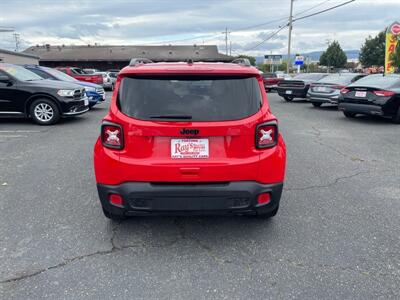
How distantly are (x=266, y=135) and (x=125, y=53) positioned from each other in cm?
5373

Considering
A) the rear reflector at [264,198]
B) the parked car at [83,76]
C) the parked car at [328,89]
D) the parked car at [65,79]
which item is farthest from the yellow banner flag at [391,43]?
the rear reflector at [264,198]

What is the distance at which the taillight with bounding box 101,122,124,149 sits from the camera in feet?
9.81

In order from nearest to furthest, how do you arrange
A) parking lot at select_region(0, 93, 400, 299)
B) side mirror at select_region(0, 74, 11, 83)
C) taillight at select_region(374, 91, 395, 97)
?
1. parking lot at select_region(0, 93, 400, 299)
2. side mirror at select_region(0, 74, 11, 83)
3. taillight at select_region(374, 91, 395, 97)

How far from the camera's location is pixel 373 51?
66688 millimetres

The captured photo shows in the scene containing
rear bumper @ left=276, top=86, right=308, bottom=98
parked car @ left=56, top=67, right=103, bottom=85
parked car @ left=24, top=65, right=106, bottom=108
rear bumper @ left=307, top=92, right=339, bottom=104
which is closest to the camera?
parked car @ left=24, top=65, right=106, bottom=108

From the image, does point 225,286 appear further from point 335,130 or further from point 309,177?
point 335,130

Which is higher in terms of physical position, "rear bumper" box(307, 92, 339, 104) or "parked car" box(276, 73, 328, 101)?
"parked car" box(276, 73, 328, 101)

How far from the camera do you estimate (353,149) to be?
714 cm

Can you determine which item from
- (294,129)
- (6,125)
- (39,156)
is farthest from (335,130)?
(6,125)

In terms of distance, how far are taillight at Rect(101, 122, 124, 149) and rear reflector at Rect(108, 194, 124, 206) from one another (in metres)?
0.44

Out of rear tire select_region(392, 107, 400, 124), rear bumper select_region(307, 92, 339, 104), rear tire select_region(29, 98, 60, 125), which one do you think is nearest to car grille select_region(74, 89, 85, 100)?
rear tire select_region(29, 98, 60, 125)

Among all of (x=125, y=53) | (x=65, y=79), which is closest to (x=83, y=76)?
(x=65, y=79)

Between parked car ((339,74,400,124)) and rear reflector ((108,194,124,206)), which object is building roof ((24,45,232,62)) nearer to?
parked car ((339,74,400,124))

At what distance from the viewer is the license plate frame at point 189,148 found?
2938 mm
